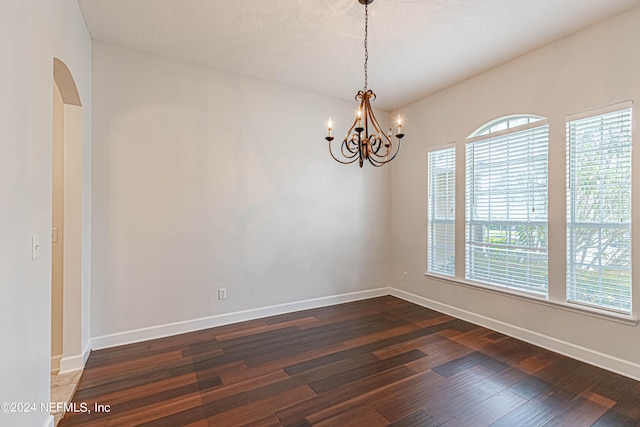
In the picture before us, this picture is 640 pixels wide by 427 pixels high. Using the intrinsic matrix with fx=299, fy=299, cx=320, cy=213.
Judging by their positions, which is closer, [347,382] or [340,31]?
[347,382]

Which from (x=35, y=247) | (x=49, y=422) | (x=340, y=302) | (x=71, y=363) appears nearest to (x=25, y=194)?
(x=35, y=247)

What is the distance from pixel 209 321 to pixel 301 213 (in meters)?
1.76

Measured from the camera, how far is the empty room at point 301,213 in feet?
6.48

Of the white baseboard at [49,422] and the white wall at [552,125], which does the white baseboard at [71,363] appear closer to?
the white baseboard at [49,422]

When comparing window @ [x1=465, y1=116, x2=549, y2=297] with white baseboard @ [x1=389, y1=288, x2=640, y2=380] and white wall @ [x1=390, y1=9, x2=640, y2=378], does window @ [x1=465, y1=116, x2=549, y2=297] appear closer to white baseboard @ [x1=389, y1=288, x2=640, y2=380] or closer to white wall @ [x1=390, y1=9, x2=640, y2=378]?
white wall @ [x1=390, y1=9, x2=640, y2=378]

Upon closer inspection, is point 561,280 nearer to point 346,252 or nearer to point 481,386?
point 481,386

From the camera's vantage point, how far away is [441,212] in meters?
4.17

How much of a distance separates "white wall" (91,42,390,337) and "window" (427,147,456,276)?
107 cm

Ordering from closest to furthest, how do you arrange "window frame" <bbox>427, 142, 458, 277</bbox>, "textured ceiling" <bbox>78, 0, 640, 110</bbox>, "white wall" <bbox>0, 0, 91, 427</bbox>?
"white wall" <bbox>0, 0, 91, 427</bbox> < "textured ceiling" <bbox>78, 0, 640, 110</bbox> < "window frame" <bbox>427, 142, 458, 277</bbox>

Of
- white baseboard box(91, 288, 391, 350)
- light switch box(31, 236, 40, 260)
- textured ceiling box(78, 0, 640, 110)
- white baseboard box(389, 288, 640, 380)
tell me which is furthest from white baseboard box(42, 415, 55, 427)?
white baseboard box(389, 288, 640, 380)

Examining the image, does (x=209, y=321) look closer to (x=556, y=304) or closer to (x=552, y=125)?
(x=556, y=304)

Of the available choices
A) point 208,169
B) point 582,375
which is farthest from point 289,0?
point 582,375

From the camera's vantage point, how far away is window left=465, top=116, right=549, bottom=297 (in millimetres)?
3092

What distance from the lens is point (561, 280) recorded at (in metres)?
2.91
